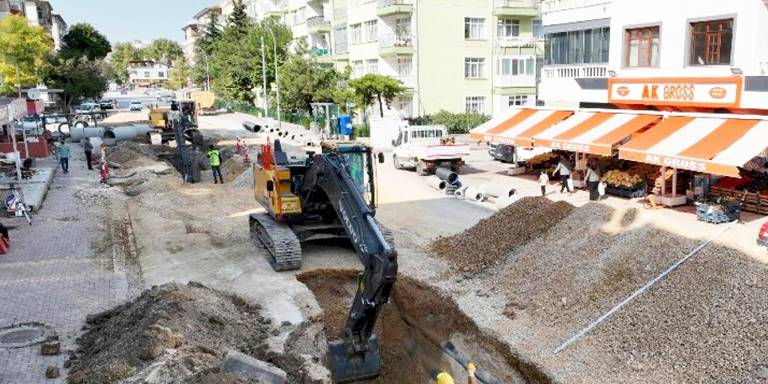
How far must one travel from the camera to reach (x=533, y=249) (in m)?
15.1

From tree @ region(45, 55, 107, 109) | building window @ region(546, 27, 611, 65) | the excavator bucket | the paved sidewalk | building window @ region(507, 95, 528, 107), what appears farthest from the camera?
tree @ region(45, 55, 107, 109)

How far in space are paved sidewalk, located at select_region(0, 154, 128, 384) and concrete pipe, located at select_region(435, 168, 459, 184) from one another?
12.2 meters

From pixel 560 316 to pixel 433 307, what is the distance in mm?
2466

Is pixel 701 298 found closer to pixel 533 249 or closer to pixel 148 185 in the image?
pixel 533 249

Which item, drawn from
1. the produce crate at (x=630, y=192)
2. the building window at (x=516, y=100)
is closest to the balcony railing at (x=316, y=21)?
the building window at (x=516, y=100)

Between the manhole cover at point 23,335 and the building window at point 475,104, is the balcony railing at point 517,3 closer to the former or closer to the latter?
the building window at point 475,104

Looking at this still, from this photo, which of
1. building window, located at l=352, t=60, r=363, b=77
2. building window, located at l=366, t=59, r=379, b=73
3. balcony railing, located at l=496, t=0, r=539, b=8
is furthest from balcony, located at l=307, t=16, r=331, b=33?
balcony railing, located at l=496, t=0, r=539, b=8

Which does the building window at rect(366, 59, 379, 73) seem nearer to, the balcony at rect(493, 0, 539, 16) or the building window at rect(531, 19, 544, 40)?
the balcony at rect(493, 0, 539, 16)

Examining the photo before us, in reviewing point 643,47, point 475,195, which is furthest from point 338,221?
point 643,47

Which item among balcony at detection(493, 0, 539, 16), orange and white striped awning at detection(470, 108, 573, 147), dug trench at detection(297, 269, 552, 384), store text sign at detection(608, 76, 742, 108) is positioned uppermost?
balcony at detection(493, 0, 539, 16)

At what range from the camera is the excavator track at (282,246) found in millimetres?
15055

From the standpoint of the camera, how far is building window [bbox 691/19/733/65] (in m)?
21.8

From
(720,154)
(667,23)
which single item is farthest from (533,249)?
(667,23)

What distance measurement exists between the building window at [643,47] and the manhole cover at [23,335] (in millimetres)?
22010
